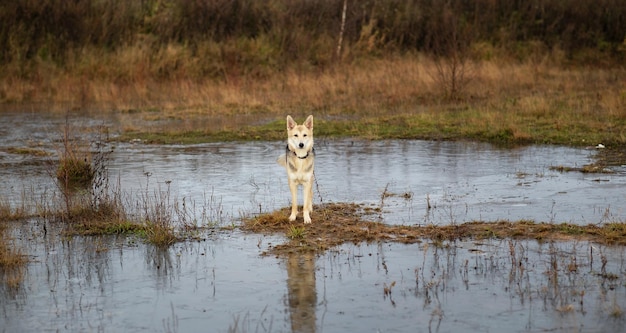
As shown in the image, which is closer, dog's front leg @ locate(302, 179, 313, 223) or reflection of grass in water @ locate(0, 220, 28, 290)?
→ reflection of grass in water @ locate(0, 220, 28, 290)

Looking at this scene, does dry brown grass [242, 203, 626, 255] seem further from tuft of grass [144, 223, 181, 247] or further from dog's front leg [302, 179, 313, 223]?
tuft of grass [144, 223, 181, 247]

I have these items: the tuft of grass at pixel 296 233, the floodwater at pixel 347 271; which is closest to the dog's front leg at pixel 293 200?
the floodwater at pixel 347 271

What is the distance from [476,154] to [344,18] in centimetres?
1673

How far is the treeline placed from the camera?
2989 centimetres

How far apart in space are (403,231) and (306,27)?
24.4m

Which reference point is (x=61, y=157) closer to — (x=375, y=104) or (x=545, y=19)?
(x=375, y=104)

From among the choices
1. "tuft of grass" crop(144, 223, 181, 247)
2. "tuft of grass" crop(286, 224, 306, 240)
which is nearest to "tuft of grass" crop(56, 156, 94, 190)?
→ "tuft of grass" crop(144, 223, 181, 247)

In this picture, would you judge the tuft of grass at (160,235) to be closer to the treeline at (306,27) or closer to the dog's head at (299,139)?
the dog's head at (299,139)

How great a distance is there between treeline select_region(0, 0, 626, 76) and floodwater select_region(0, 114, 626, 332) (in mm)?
16824

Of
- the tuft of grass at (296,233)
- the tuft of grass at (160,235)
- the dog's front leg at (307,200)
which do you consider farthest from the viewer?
the dog's front leg at (307,200)

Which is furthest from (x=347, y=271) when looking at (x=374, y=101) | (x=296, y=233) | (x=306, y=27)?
(x=306, y=27)

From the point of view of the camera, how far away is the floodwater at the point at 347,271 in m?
6.81

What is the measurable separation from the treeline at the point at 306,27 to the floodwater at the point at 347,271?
1682cm

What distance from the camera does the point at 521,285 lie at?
753cm
